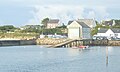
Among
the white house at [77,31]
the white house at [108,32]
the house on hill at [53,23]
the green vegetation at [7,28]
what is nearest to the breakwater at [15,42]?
the white house at [77,31]

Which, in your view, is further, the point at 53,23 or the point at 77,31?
the point at 53,23

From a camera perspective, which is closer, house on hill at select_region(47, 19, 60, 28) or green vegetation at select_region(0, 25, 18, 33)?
green vegetation at select_region(0, 25, 18, 33)

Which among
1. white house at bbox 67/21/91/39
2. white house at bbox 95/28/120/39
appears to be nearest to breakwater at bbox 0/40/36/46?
white house at bbox 67/21/91/39

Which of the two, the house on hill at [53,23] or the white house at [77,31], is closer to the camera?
the white house at [77,31]

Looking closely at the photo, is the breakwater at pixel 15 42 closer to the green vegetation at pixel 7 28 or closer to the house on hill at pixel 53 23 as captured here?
the green vegetation at pixel 7 28

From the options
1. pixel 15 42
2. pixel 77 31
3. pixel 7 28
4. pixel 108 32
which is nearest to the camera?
pixel 15 42

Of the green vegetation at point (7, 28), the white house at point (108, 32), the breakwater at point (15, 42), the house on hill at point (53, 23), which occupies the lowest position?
the breakwater at point (15, 42)

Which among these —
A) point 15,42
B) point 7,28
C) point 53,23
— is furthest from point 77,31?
point 53,23

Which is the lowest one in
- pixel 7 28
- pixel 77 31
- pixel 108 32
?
pixel 108 32

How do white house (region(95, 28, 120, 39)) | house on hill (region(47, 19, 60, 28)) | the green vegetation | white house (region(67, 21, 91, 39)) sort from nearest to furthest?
white house (region(67, 21, 91, 39)) < white house (region(95, 28, 120, 39)) < the green vegetation < house on hill (region(47, 19, 60, 28))

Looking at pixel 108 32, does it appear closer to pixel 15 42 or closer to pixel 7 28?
pixel 15 42

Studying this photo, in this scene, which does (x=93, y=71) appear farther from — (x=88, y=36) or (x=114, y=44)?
(x=88, y=36)

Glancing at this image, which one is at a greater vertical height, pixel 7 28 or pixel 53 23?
pixel 53 23

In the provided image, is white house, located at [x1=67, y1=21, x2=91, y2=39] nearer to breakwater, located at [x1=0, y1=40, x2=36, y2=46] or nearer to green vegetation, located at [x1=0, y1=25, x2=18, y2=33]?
breakwater, located at [x1=0, y1=40, x2=36, y2=46]
